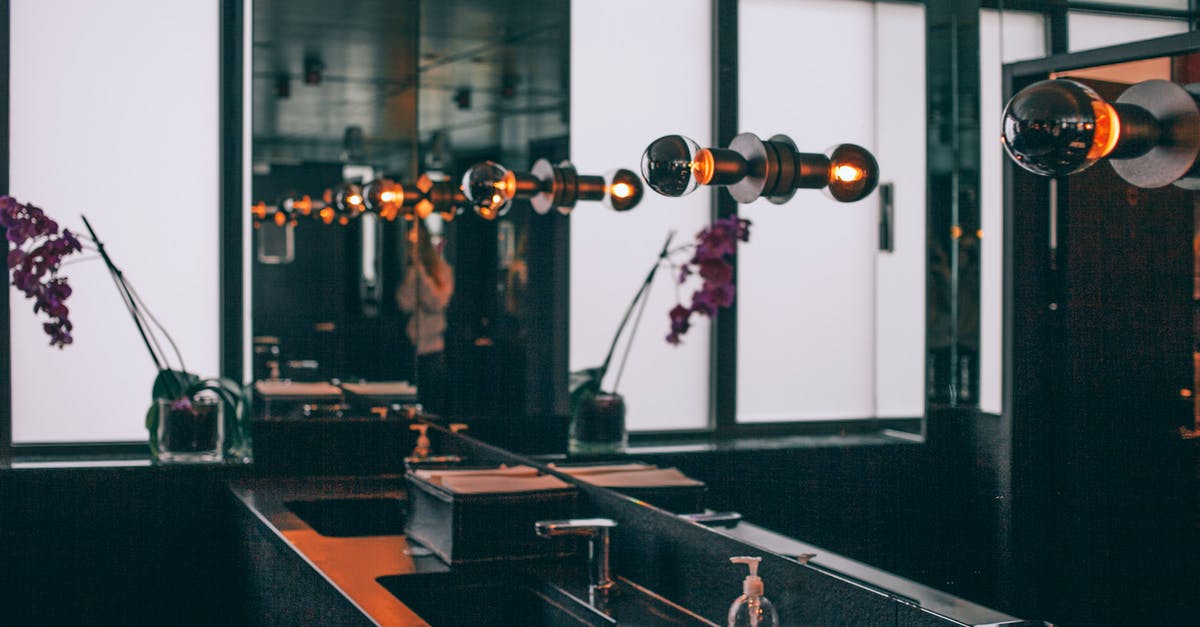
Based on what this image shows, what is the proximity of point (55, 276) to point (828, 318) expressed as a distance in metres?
3.26

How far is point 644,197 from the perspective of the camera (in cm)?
291

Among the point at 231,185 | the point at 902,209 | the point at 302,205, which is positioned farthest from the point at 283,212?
the point at 902,209

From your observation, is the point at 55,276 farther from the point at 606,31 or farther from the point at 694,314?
the point at 694,314

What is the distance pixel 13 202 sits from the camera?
414cm

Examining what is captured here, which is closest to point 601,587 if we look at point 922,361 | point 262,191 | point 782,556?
point 782,556

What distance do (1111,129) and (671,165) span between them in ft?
3.99

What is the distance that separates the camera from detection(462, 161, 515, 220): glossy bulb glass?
3.66 metres

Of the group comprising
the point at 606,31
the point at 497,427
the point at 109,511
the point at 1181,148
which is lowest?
the point at 109,511

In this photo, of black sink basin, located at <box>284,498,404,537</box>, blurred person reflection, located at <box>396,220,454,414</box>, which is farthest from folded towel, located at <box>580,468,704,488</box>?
blurred person reflection, located at <box>396,220,454,414</box>

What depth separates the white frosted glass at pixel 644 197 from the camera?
247 centimetres

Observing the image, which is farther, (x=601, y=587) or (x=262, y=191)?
(x=262, y=191)

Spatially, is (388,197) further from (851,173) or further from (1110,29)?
(1110,29)

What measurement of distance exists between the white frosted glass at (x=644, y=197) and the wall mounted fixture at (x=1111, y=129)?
103 cm

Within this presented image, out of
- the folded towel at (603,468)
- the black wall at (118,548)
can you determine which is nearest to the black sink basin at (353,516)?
the black wall at (118,548)
